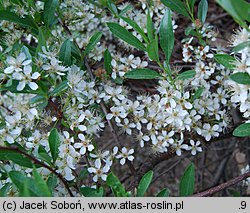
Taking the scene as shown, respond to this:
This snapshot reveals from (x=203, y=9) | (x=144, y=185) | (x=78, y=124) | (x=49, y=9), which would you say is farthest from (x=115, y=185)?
(x=203, y=9)

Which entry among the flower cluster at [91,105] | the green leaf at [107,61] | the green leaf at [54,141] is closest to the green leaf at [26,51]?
the flower cluster at [91,105]

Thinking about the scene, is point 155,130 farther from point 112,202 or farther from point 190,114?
point 112,202

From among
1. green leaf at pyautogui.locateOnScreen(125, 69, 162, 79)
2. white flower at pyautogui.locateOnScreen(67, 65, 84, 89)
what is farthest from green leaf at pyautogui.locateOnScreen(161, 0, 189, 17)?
white flower at pyautogui.locateOnScreen(67, 65, 84, 89)

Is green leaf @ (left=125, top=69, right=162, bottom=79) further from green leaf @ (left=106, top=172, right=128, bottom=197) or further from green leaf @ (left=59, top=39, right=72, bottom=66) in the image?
green leaf @ (left=106, top=172, right=128, bottom=197)

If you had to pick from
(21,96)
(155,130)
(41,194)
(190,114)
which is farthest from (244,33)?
(21,96)

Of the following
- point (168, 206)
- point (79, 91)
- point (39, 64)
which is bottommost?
point (168, 206)
